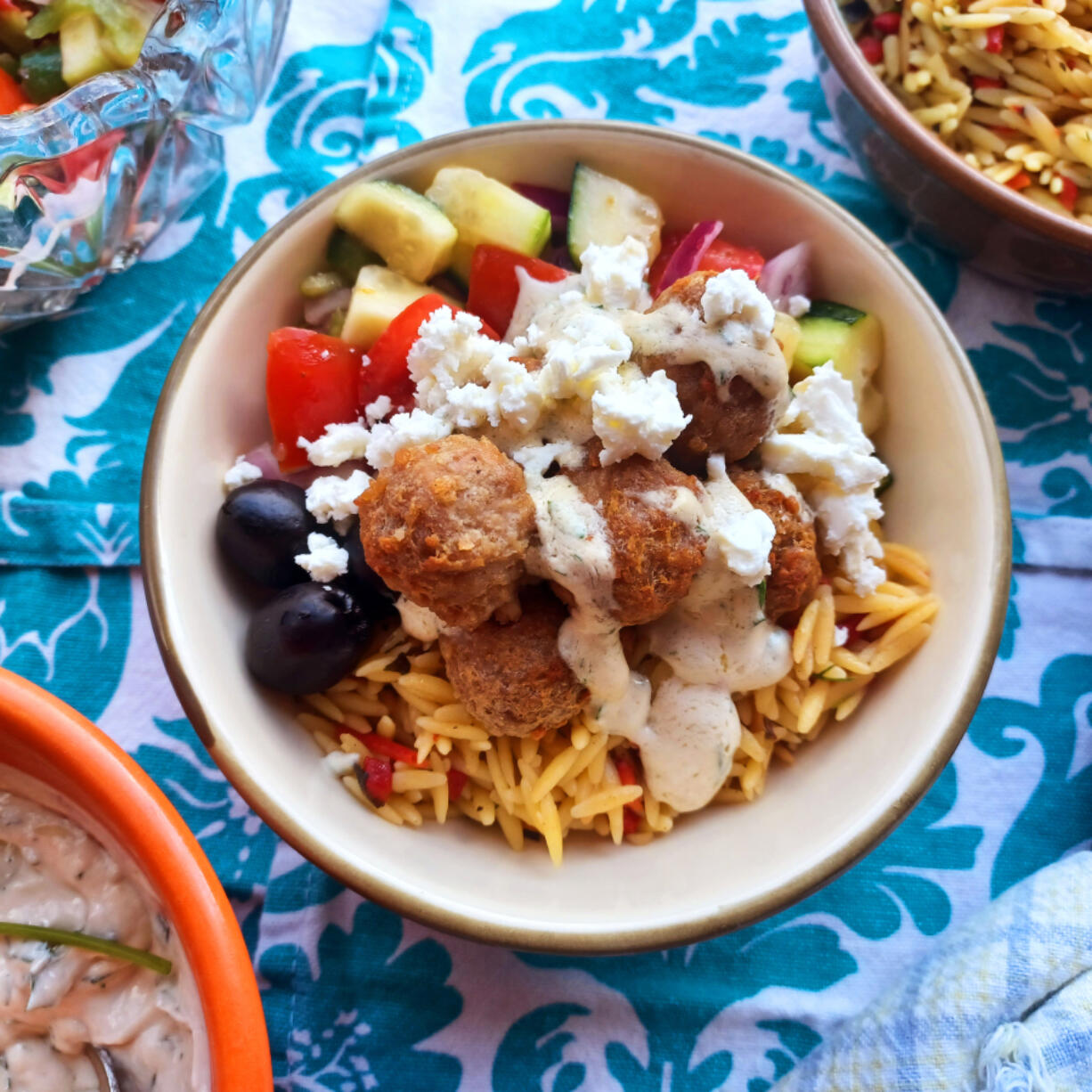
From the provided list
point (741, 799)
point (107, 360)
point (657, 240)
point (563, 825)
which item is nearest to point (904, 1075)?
point (741, 799)

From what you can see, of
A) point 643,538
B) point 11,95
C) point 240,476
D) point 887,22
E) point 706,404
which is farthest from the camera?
point 887,22

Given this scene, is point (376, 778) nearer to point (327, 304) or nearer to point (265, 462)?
point (265, 462)

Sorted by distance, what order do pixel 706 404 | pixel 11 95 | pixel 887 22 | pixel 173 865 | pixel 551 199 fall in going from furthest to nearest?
pixel 887 22
pixel 551 199
pixel 11 95
pixel 706 404
pixel 173 865

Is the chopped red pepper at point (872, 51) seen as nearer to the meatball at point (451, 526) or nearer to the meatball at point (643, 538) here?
the meatball at point (643, 538)

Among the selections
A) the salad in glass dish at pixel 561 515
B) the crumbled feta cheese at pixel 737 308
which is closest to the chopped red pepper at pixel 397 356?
the salad in glass dish at pixel 561 515

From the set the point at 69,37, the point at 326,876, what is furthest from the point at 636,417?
the point at 69,37

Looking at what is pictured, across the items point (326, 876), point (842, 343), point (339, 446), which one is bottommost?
point (326, 876)

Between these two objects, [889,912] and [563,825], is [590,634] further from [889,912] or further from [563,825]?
[889,912]
